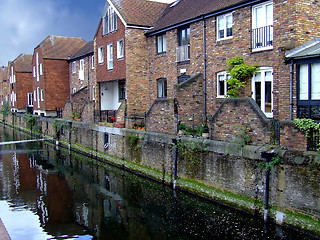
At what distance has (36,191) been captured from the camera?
673 inches

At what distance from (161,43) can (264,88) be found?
944 centimetres

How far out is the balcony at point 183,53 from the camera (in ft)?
65.6

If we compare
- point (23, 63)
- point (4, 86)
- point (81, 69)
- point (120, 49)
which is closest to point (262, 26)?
point (120, 49)

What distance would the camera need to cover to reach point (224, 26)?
17.3m

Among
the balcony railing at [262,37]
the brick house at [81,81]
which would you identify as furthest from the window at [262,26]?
the brick house at [81,81]

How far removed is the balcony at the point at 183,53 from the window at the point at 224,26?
2.59 meters

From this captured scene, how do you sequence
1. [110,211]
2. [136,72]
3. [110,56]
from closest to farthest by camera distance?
1. [110,211]
2. [136,72]
3. [110,56]

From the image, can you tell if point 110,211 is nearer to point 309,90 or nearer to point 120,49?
point 309,90

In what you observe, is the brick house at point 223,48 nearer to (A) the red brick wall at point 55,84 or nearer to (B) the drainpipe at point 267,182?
(B) the drainpipe at point 267,182

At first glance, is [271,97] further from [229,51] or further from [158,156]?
[158,156]

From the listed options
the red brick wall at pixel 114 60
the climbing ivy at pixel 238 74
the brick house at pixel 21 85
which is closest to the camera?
the climbing ivy at pixel 238 74

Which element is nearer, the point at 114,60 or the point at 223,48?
the point at 223,48

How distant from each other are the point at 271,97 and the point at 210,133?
327cm

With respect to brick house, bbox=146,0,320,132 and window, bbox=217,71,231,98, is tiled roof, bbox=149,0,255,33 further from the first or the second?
window, bbox=217,71,231,98
